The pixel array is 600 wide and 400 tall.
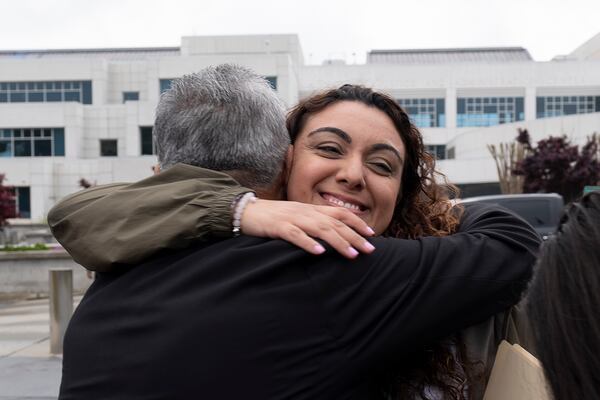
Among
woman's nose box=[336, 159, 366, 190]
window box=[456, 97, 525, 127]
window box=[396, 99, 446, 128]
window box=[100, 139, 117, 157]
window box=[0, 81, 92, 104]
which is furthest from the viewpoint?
window box=[456, 97, 525, 127]

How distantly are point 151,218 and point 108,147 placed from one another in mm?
51536

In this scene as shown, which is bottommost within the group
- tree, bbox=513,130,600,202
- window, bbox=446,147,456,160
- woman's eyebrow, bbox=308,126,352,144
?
woman's eyebrow, bbox=308,126,352,144

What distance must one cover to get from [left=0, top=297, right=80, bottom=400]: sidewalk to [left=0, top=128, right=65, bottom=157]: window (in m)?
40.2

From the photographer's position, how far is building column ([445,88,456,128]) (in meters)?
56.2

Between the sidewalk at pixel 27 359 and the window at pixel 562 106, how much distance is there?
51.9 metres

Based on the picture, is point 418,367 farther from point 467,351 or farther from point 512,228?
point 512,228

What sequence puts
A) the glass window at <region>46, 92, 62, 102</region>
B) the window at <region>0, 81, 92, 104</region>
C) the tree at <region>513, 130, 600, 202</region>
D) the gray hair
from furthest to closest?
the glass window at <region>46, 92, 62, 102</region> < the window at <region>0, 81, 92, 104</region> < the tree at <region>513, 130, 600, 202</region> < the gray hair

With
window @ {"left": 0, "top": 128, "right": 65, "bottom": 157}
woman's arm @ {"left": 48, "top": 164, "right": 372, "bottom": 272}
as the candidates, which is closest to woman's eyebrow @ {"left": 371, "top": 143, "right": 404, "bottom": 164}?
woman's arm @ {"left": 48, "top": 164, "right": 372, "bottom": 272}

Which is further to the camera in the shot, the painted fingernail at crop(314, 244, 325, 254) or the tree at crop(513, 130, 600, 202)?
the tree at crop(513, 130, 600, 202)

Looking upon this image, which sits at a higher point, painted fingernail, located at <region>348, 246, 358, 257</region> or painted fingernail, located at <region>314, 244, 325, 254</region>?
painted fingernail, located at <region>314, 244, 325, 254</region>

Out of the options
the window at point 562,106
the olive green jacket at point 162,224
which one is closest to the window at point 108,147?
the window at point 562,106

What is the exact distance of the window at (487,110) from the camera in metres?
56.8

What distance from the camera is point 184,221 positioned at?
5.09 ft

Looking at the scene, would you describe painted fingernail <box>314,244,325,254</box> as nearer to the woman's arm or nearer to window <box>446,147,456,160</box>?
the woman's arm
